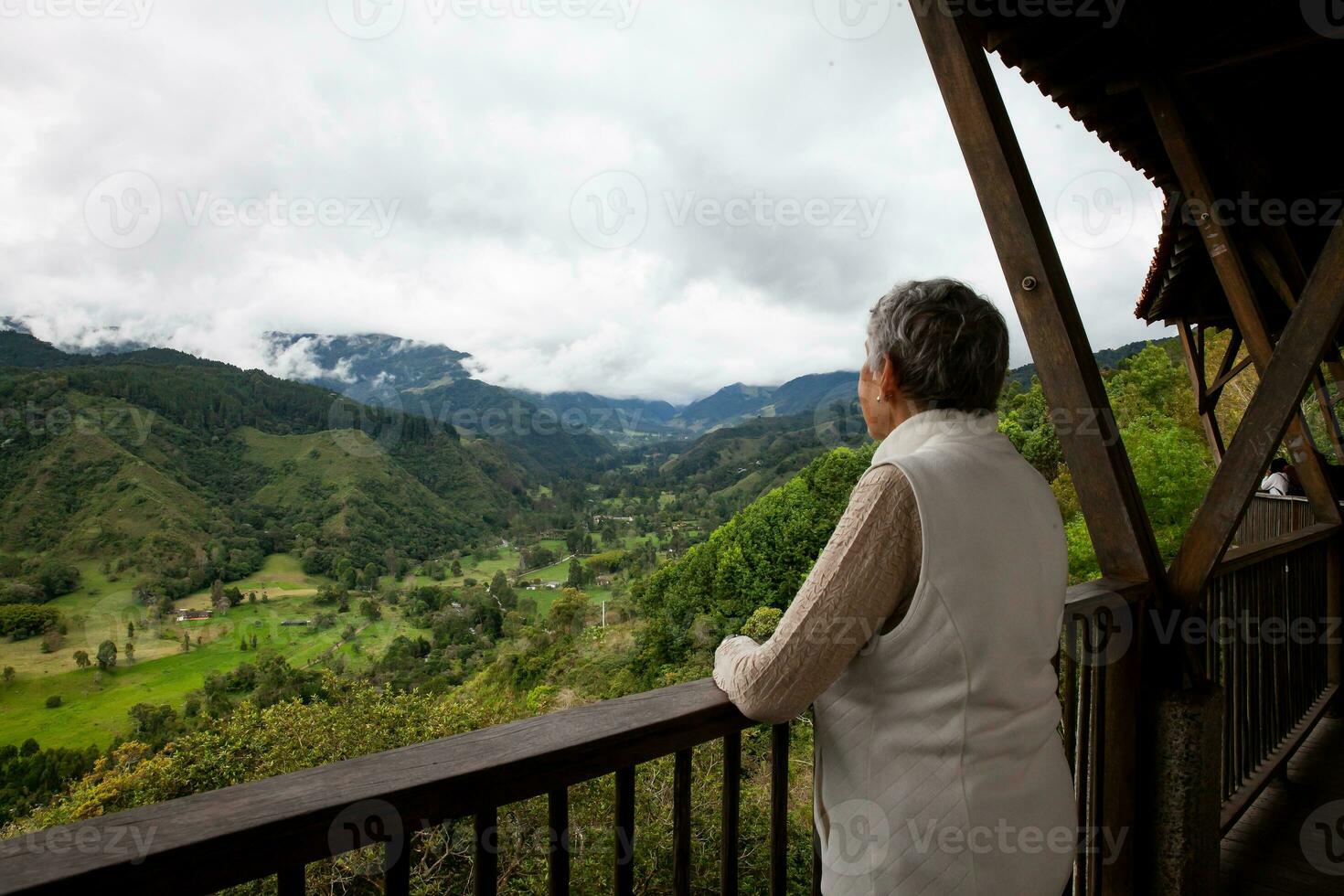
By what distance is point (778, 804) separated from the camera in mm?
1157

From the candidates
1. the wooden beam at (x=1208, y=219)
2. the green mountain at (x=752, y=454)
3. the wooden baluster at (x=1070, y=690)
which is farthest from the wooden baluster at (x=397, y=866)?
the green mountain at (x=752, y=454)

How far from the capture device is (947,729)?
A: 2.78 ft

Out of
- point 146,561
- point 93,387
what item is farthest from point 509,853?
point 93,387

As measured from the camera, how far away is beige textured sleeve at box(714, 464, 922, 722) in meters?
0.83

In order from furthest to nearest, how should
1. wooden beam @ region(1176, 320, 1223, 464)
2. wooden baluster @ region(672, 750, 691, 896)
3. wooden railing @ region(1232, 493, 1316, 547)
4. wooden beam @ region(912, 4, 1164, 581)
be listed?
wooden beam @ region(1176, 320, 1223, 464) → wooden railing @ region(1232, 493, 1316, 547) → wooden beam @ region(912, 4, 1164, 581) → wooden baluster @ region(672, 750, 691, 896)

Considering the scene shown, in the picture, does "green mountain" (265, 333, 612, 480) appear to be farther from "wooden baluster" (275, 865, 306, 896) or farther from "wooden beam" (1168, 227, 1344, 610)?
"wooden baluster" (275, 865, 306, 896)

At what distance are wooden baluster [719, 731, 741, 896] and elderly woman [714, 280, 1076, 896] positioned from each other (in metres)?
0.14

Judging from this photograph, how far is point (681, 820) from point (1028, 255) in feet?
4.66

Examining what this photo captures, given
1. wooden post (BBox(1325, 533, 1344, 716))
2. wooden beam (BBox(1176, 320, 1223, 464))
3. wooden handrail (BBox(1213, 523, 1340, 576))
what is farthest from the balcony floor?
wooden beam (BBox(1176, 320, 1223, 464))

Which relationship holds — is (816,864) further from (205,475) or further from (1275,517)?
(205,475)

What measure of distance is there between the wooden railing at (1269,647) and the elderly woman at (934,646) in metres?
1.58

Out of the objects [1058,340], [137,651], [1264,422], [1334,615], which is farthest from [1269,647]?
[137,651]

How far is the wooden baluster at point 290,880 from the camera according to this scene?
66cm

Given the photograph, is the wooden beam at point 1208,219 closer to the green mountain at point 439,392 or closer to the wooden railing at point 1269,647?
the wooden railing at point 1269,647
